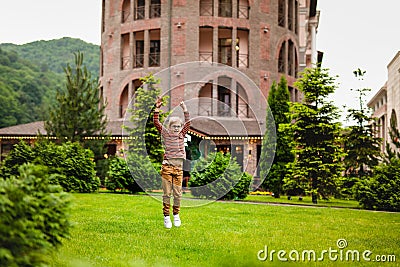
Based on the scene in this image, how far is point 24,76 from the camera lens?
66125 mm

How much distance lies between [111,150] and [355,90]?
54.0ft

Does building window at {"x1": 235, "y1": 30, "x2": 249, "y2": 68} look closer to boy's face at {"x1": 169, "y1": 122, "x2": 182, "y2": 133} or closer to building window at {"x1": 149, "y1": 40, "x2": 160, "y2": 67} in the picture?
building window at {"x1": 149, "y1": 40, "x2": 160, "y2": 67}

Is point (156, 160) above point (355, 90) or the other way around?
the other way around

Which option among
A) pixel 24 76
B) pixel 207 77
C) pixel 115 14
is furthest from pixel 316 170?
pixel 24 76

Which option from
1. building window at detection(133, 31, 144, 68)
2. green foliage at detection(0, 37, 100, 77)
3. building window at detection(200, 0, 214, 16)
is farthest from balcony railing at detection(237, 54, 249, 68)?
green foliage at detection(0, 37, 100, 77)

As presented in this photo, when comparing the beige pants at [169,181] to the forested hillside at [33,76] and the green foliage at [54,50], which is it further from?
the green foliage at [54,50]

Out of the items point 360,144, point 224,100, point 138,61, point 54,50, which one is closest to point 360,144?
point 360,144

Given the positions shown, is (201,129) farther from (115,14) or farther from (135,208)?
(135,208)

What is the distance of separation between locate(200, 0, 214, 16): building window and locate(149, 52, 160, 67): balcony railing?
13.3 ft

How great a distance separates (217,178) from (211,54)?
17897 mm

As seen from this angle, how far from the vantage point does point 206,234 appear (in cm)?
1005

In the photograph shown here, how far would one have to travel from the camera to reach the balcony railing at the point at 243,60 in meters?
36.2

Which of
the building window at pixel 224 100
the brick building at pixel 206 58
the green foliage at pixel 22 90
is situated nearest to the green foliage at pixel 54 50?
the green foliage at pixel 22 90

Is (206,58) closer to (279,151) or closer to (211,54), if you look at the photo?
(211,54)
